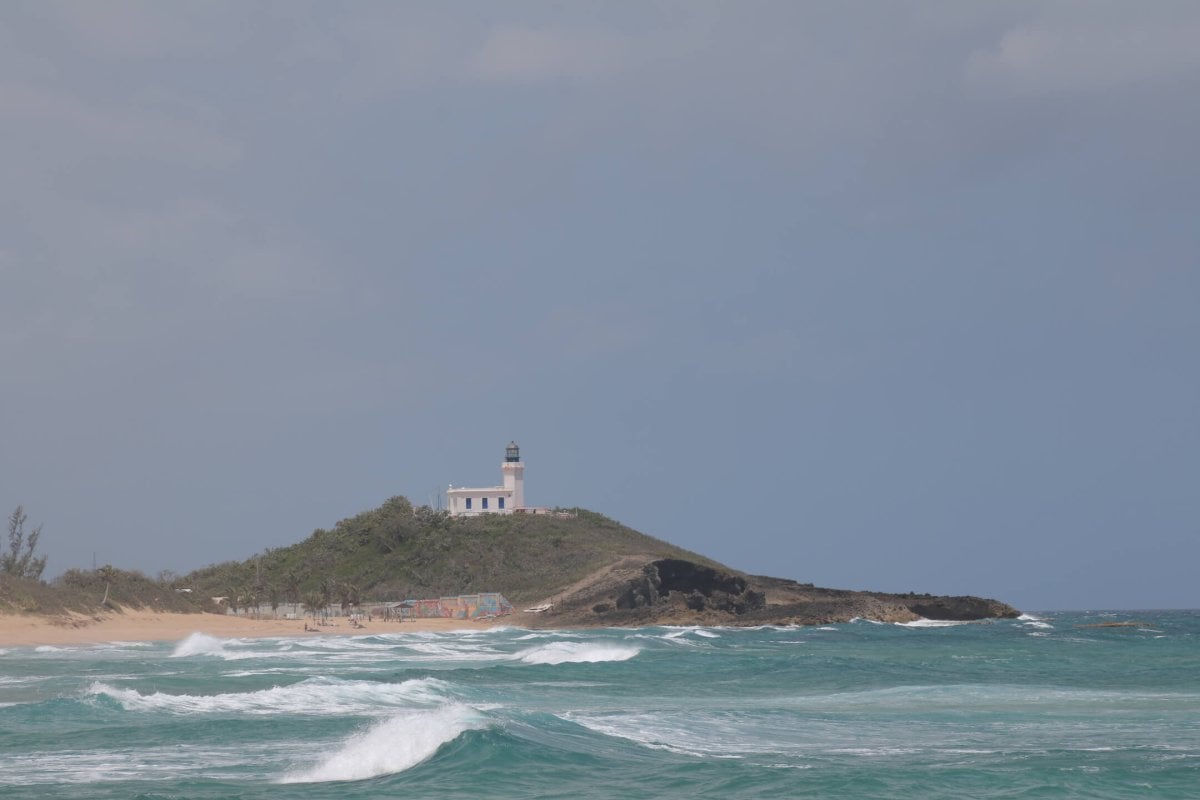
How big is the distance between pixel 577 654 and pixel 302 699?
18.4 metres

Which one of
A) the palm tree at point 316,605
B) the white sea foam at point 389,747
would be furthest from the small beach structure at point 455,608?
the white sea foam at point 389,747

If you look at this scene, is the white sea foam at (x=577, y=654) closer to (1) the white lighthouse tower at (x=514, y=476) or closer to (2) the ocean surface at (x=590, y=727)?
(2) the ocean surface at (x=590, y=727)

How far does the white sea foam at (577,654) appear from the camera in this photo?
42.5 m

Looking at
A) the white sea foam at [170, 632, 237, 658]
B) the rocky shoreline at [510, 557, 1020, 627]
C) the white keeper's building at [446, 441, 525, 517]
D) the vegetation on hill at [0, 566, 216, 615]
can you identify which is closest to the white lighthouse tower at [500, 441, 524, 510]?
the white keeper's building at [446, 441, 525, 517]

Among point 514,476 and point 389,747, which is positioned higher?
point 514,476

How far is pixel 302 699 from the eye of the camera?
86.9ft

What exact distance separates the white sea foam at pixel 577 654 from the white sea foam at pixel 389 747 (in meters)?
22.8

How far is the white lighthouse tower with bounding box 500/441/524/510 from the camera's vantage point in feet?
340

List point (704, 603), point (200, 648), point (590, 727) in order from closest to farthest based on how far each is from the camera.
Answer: point (590, 727) < point (200, 648) < point (704, 603)

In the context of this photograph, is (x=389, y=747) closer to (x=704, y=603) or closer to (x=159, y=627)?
(x=159, y=627)

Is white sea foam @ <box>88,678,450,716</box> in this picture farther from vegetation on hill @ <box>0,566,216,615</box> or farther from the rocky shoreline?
the rocky shoreline

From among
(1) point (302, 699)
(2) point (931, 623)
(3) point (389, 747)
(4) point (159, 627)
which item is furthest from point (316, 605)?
(3) point (389, 747)

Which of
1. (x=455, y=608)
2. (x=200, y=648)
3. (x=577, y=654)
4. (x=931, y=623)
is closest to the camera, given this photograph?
(x=577, y=654)

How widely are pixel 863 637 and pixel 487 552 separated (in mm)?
35994
